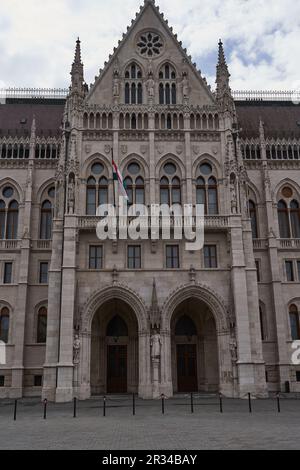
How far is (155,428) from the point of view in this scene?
18453 mm

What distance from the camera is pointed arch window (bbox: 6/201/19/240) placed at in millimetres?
42344

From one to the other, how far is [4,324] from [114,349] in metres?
9.71

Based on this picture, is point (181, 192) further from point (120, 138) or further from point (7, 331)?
point (7, 331)

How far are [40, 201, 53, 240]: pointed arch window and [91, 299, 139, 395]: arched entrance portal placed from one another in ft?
30.1

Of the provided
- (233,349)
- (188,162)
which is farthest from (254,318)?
(188,162)

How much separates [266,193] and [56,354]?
74.9ft

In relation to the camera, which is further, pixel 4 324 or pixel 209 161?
pixel 4 324

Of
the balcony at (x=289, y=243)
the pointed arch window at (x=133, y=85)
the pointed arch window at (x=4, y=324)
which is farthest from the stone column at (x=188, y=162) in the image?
the pointed arch window at (x=4, y=324)

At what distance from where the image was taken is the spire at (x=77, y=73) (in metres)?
40.0

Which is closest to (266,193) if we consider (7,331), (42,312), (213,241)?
(213,241)

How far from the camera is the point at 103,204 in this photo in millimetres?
37812

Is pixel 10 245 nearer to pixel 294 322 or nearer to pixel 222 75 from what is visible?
pixel 222 75

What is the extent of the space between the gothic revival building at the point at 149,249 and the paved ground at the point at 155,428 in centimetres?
786

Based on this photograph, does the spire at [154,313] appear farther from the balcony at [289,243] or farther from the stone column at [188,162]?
the balcony at [289,243]
